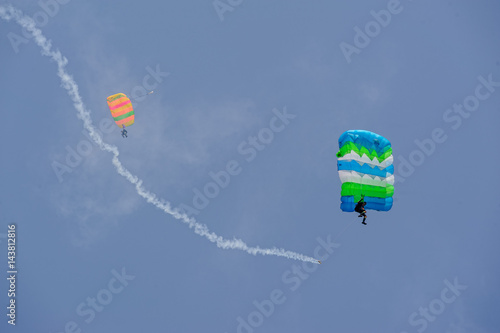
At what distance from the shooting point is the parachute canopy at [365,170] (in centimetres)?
4872

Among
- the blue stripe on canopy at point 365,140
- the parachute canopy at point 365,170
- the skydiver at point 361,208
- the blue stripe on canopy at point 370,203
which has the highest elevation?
the blue stripe on canopy at point 365,140

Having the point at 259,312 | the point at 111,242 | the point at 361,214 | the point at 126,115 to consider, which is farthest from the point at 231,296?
the point at 361,214

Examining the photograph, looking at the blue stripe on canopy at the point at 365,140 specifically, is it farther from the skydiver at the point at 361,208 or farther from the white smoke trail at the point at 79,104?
the white smoke trail at the point at 79,104

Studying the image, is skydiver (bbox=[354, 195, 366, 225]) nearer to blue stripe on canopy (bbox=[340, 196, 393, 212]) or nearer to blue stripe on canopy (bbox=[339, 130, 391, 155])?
blue stripe on canopy (bbox=[340, 196, 393, 212])

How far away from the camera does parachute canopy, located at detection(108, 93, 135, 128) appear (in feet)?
194

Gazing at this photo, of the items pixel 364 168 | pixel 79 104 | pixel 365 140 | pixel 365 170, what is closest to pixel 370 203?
pixel 365 170

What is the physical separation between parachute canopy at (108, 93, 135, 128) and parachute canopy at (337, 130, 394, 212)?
19816 millimetres

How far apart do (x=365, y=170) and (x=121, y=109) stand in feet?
71.5

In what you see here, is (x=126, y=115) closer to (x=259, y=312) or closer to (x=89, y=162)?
(x=89, y=162)

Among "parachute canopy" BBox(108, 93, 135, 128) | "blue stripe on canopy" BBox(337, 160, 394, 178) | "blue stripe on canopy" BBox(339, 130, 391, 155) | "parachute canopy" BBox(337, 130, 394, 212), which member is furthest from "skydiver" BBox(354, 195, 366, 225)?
"parachute canopy" BBox(108, 93, 135, 128)

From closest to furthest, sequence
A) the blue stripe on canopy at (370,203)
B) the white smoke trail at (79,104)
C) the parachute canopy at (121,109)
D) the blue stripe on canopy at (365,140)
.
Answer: the blue stripe on canopy at (370,203) < the blue stripe on canopy at (365,140) < the parachute canopy at (121,109) < the white smoke trail at (79,104)

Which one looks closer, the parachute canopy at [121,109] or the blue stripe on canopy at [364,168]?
the blue stripe on canopy at [364,168]

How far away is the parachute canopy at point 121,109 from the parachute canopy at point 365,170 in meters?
19.8

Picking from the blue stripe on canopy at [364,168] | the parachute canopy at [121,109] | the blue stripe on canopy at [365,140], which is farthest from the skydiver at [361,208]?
the parachute canopy at [121,109]
